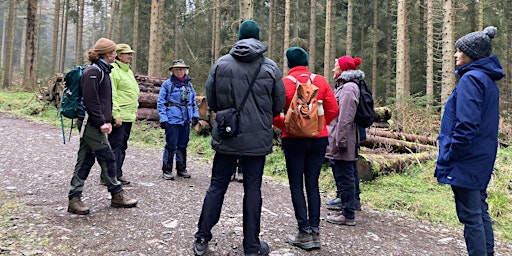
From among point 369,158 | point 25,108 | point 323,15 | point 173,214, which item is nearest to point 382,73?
point 323,15

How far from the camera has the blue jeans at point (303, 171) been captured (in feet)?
13.3

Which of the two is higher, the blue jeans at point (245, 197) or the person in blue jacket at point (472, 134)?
the person in blue jacket at point (472, 134)

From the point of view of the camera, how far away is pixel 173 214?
4809mm

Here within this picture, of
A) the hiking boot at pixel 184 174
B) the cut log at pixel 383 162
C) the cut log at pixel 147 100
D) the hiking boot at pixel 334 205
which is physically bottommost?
the hiking boot at pixel 334 205

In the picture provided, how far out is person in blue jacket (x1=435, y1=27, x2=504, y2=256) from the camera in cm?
322

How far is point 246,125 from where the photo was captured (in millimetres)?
3545

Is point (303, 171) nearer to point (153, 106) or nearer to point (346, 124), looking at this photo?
point (346, 124)

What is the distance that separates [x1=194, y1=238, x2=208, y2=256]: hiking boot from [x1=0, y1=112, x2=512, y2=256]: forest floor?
97mm

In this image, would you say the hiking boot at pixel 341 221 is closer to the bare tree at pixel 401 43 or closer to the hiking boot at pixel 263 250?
the hiking boot at pixel 263 250

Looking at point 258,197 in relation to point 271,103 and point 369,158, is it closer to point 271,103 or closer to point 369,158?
point 271,103

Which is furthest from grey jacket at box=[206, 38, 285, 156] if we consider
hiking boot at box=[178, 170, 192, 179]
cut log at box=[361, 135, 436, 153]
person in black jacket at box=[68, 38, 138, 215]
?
cut log at box=[361, 135, 436, 153]

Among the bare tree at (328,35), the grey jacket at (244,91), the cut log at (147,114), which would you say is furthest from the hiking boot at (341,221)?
the bare tree at (328,35)

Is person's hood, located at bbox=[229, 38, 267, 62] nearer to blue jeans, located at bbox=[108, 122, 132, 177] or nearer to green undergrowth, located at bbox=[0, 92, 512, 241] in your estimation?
blue jeans, located at bbox=[108, 122, 132, 177]

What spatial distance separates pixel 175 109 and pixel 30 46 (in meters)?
19.0
